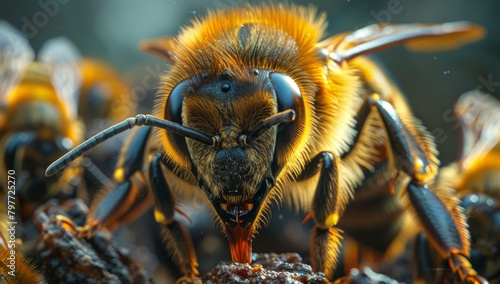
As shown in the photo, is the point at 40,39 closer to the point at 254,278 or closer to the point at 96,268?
the point at 96,268

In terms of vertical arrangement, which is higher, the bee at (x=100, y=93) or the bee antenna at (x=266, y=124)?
the bee antenna at (x=266, y=124)

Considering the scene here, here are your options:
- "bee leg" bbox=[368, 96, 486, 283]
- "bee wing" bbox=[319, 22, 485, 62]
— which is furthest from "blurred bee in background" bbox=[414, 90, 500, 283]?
"bee wing" bbox=[319, 22, 485, 62]

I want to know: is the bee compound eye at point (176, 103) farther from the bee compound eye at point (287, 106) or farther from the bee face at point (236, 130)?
the bee compound eye at point (287, 106)

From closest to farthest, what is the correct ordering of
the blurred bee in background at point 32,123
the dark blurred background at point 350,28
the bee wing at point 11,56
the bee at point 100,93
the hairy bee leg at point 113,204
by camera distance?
the hairy bee leg at point 113,204 → the blurred bee in background at point 32,123 → the dark blurred background at point 350,28 → the bee wing at point 11,56 → the bee at point 100,93

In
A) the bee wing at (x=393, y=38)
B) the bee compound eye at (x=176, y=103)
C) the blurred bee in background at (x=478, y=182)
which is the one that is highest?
the bee wing at (x=393, y=38)

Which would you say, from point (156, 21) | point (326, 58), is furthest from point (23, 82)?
point (326, 58)

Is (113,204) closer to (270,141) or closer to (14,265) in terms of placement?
(14,265)

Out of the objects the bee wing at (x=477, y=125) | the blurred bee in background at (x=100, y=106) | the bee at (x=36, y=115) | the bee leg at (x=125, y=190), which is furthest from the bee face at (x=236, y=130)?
the bee wing at (x=477, y=125)

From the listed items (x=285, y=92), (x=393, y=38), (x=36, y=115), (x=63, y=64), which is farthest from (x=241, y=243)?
(x=63, y=64)
